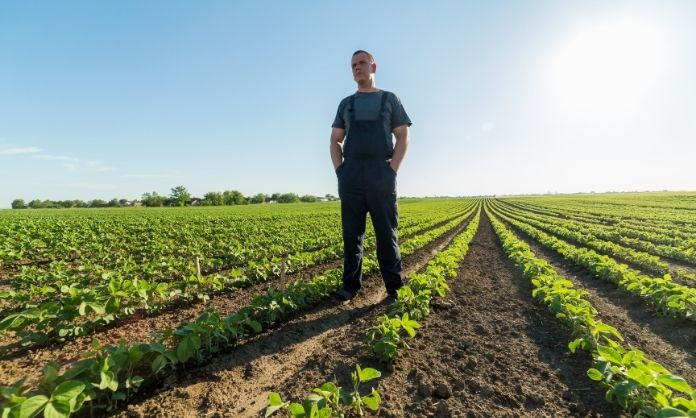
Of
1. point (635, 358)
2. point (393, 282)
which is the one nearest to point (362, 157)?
point (393, 282)

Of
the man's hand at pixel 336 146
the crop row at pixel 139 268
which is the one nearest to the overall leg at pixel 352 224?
the man's hand at pixel 336 146

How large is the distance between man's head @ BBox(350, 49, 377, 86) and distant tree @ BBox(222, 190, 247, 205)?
11153 cm

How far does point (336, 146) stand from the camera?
4.52 metres

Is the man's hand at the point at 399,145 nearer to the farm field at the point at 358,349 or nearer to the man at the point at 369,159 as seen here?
the man at the point at 369,159

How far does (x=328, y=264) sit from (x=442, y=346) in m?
5.34

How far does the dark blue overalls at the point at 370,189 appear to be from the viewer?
4.18 meters

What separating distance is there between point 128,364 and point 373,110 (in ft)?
11.6

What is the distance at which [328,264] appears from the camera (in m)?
8.34

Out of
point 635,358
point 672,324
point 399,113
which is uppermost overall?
point 399,113

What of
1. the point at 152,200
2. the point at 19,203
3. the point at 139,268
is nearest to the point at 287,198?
the point at 152,200

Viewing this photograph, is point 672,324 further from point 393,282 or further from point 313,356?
point 313,356

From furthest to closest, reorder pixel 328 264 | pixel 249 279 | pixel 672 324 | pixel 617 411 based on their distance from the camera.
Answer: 1. pixel 328 264
2. pixel 249 279
3. pixel 672 324
4. pixel 617 411

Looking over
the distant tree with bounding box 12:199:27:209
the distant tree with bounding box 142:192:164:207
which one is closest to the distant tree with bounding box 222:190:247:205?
the distant tree with bounding box 142:192:164:207

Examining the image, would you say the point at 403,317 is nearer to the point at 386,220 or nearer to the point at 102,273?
the point at 386,220
